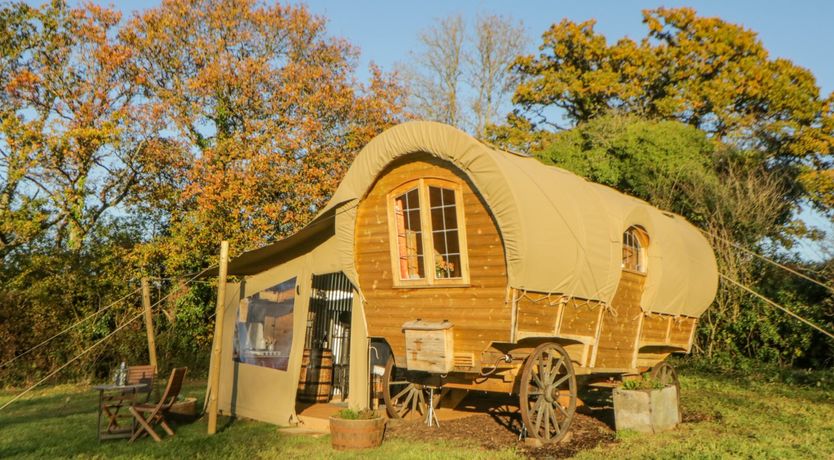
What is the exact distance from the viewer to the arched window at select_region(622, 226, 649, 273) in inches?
389

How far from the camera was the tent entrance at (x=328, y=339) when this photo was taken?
40.1 feet

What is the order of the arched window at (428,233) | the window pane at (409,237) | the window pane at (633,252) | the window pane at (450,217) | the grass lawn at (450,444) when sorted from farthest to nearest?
the window pane at (633,252), the window pane at (409,237), the window pane at (450,217), the arched window at (428,233), the grass lawn at (450,444)

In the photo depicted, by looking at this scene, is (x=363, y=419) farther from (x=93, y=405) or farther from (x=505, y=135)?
(x=505, y=135)

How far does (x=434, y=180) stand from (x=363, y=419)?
302 cm

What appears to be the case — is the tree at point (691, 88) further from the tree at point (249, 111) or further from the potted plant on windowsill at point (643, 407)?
the potted plant on windowsill at point (643, 407)

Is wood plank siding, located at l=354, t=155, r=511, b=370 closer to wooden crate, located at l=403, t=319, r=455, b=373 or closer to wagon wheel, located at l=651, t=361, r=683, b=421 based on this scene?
wooden crate, located at l=403, t=319, r=455, b=373

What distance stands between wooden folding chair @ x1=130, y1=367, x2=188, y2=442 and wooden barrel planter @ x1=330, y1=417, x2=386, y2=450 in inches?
90.2

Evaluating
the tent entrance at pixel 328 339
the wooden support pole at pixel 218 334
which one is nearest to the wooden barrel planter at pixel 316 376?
the tent entrance at pixel 328 339

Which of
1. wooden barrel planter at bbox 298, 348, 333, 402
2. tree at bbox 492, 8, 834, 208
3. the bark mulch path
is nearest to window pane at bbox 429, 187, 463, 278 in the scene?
the bark mulch path

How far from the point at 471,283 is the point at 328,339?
5.31 meters

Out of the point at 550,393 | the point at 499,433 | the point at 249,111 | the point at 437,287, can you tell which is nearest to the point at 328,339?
the point at 499,433

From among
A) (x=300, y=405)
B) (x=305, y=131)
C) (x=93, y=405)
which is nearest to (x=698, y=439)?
(x=300, y=405)

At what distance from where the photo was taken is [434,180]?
8742 mm

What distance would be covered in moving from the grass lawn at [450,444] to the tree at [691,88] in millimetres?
9494
